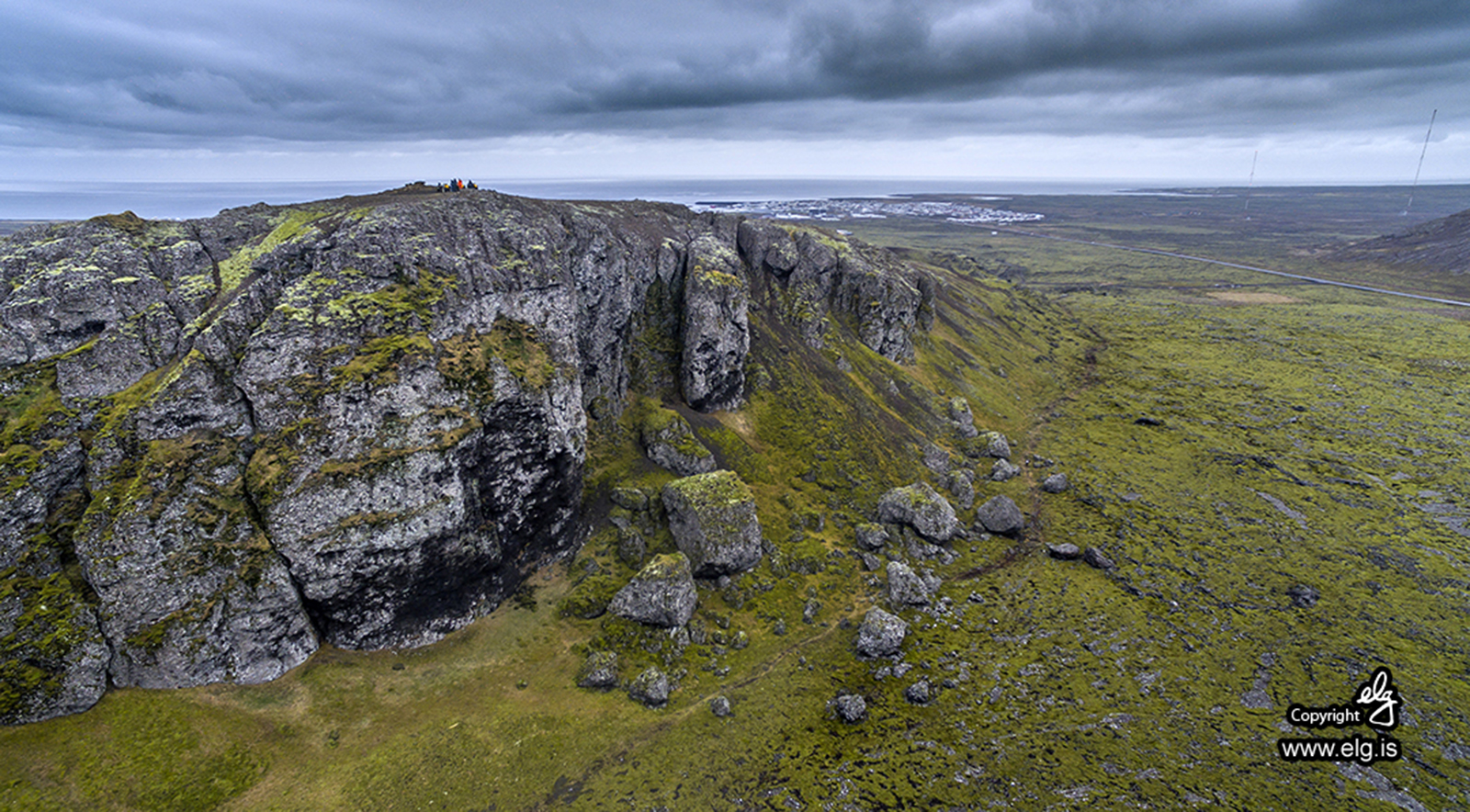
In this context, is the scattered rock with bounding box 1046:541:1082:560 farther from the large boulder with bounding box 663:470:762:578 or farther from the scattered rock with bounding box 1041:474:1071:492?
the large boulder with bounding box 663:470:762:578

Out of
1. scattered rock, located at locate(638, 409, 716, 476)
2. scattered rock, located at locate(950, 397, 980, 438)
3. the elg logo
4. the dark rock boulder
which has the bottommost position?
the elg logo

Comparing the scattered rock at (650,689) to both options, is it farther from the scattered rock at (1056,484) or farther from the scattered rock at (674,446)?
the scattered rock at (1056,484)

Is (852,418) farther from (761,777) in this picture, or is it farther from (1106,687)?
(761,777)

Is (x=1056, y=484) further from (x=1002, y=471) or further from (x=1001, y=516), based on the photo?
(x=1001, y=516)

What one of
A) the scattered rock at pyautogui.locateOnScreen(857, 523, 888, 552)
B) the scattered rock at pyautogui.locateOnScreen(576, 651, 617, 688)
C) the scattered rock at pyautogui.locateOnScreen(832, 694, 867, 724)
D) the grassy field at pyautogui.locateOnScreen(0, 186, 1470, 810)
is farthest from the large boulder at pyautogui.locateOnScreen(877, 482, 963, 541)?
the scattered rock at pyautogui.locateOnScreen(576, 651, 617, 688)

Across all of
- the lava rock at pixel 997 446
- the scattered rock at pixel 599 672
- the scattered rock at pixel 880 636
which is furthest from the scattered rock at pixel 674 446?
the lava rock at pixel 997 446

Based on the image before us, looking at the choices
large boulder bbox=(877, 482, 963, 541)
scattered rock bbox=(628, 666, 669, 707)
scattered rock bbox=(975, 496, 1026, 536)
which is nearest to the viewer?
scattered rock bbox=(628, 666, 669, 707)

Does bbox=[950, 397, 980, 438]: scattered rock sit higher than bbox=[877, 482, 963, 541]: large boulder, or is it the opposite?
bbox=[950, 397, 980, 438]: scattered rock

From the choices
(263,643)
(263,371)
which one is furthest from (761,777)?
(263,371)
